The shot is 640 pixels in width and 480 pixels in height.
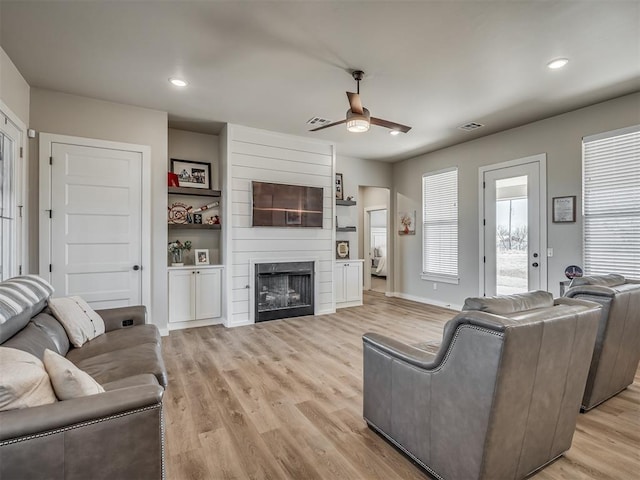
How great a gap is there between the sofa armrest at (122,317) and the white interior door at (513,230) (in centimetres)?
496

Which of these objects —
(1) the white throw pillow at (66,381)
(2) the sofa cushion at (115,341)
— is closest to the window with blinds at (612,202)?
(2) the sofa cushion at (115,341)

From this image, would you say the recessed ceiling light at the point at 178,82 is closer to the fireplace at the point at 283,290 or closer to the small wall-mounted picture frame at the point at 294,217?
the small wall-mounted picture frame at the point at 294,217

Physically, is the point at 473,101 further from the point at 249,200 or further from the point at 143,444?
the point at 143,444

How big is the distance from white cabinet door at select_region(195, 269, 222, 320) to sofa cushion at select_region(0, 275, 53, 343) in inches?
90.9

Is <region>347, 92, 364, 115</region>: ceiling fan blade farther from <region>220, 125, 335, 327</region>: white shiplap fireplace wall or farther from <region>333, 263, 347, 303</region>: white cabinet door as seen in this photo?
<region>333, 263, 347, 303</region>: white cabinet door

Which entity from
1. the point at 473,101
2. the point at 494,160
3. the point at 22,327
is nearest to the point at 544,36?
the point at 473,101

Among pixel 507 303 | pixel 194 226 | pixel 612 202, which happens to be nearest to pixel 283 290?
pixel 194 226

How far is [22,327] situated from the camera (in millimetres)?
1914

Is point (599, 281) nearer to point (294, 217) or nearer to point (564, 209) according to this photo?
point (564, 209)

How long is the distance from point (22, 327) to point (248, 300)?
3.07m

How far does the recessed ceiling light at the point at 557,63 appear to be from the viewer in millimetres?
2984

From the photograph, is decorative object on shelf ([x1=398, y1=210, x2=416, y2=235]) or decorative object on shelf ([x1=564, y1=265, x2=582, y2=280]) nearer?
decorative object on shelf ([x1=564, y1=265, x2=582, y2=280])

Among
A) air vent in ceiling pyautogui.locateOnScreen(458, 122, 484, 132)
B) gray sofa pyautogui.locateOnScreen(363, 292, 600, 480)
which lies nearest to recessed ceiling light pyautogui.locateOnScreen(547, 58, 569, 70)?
air vent in ceiling pyautogui.locateOnScreen(458, 122, 484, 132)

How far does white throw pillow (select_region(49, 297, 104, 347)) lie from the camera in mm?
2346
